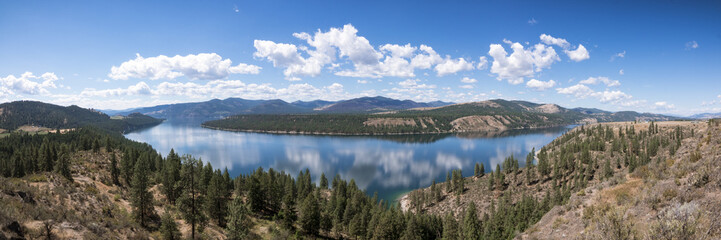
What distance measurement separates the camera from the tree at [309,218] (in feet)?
187

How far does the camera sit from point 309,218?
188 feet

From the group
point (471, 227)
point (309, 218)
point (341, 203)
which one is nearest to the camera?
point (309, 218)

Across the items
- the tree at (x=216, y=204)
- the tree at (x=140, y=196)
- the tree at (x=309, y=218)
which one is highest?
the tree at (x=140, y=196)

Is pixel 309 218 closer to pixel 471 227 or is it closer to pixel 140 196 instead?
pixel 140 196

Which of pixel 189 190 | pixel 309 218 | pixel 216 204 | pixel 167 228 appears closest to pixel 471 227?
pixel 309 218

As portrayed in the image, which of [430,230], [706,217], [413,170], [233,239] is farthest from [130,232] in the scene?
[413,170]

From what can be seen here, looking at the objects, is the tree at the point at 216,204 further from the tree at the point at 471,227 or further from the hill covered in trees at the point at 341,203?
the tree at the point at 471,227

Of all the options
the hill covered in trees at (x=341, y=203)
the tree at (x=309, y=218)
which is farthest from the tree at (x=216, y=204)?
the tree at (x=309, y=218)

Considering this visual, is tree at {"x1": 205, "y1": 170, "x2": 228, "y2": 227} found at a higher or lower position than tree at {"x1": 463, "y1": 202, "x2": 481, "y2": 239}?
higher

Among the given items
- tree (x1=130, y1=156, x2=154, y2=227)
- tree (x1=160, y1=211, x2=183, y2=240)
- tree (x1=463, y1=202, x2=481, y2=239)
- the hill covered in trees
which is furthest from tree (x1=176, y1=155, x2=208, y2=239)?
tree (x1=463, y1=202, x2=481, y2=239)

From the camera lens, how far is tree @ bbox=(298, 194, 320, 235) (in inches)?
2245

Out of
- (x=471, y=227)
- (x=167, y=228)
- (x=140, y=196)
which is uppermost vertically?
(x=140, y=196)

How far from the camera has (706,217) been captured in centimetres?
1305

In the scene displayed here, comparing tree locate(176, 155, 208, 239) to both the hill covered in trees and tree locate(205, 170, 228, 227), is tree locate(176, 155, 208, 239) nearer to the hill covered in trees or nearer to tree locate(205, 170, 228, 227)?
the hill covered in trees
